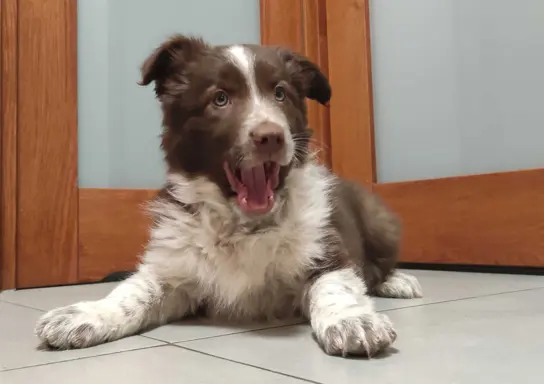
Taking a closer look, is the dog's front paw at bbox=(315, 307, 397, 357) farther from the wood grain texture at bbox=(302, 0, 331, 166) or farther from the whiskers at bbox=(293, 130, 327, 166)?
the wood grain texture at bbox=(302, 0, 331, 166)

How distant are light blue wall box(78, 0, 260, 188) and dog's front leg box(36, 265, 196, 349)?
4.39 feet

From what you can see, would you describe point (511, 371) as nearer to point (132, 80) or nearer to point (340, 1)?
point (132, 80)

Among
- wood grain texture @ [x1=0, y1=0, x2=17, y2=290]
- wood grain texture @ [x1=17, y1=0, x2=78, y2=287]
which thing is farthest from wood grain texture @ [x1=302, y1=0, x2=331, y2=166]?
wood grain texture @ [x1=0, y1=0, x2=17, y2=290]

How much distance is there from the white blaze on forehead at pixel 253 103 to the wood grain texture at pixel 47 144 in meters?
1.36

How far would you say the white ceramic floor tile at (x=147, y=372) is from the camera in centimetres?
120

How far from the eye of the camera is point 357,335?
1.34 meters

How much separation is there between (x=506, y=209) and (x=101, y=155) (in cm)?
197

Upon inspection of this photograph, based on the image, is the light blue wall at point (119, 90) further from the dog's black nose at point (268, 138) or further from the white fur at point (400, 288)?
the dog's black nose at point (268, 138)

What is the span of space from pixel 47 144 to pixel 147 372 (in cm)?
192

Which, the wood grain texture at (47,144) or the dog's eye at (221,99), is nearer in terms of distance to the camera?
the dog's eye at (221,99)

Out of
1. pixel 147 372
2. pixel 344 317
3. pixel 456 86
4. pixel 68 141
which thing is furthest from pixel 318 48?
pixel 147 372

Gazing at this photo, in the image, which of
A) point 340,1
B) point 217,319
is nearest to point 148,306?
point 217,319

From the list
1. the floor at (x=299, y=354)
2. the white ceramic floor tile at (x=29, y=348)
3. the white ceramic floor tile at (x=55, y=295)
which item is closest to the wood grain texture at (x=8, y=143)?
the white ceramic floor tile at (x=55, y=295)

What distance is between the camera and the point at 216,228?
1.87 metres
